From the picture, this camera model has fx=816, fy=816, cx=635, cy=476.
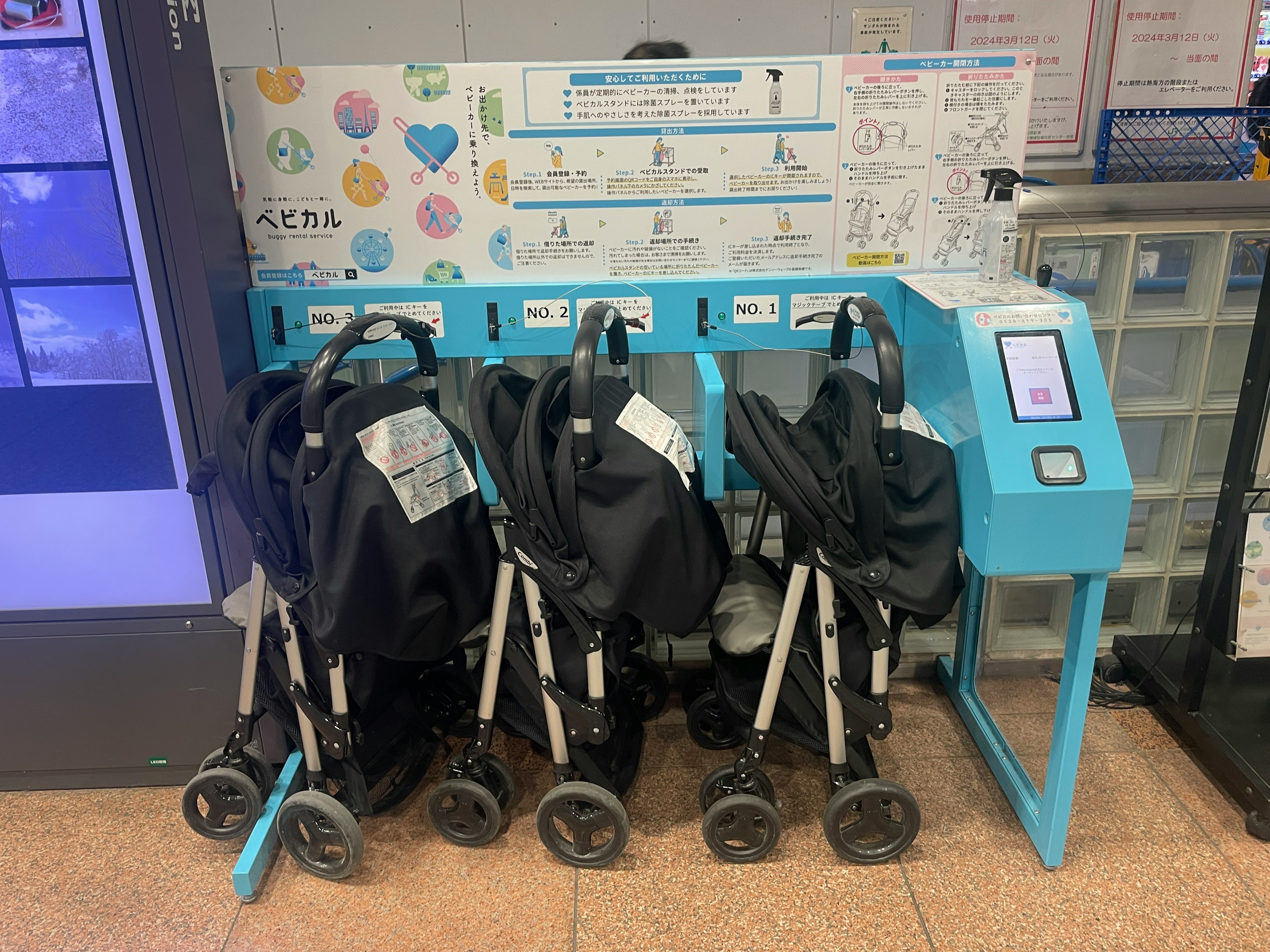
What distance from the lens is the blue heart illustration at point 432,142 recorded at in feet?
6.25

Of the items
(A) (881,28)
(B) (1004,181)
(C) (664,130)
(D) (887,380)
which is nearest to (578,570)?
(D) (887,380)

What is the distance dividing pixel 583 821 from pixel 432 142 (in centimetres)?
159

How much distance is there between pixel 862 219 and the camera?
2000 millimetres

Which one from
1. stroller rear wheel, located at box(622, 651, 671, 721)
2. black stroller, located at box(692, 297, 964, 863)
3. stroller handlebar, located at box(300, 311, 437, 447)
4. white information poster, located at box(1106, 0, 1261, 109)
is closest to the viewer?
stroller handlebar, located at box(300, 311, 437, 447)

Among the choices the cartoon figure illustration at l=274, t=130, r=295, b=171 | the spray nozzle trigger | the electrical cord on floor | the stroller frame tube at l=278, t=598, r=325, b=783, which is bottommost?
the electrical cord on floor

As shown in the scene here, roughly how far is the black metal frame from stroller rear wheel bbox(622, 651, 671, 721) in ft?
4.53

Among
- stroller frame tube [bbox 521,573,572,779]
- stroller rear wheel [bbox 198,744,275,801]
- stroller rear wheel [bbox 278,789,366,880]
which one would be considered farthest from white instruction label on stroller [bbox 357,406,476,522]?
stroller rear wheel [bbox 198,744,275,801]

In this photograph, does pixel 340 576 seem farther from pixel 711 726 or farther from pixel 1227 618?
pixel 1227 618

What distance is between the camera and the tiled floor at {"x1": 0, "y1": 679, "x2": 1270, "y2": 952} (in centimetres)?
167

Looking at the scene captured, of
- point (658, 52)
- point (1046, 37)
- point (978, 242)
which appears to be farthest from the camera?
point (1046, 37)

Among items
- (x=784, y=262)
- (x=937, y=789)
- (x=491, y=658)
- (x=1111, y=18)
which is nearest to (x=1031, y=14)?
(x=1111, y=18)

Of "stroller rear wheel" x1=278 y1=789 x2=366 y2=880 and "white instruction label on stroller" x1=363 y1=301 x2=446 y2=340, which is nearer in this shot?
"stroller rear wheel" x1=278 y1=789 x2=366 y2=880

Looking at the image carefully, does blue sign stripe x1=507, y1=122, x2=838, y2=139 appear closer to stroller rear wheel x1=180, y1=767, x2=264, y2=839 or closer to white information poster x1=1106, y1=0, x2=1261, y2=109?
stroller rear wheel x1=180, y1=767, x2=264, y2=839

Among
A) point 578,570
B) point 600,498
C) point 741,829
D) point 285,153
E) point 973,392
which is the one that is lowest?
point 741,829
